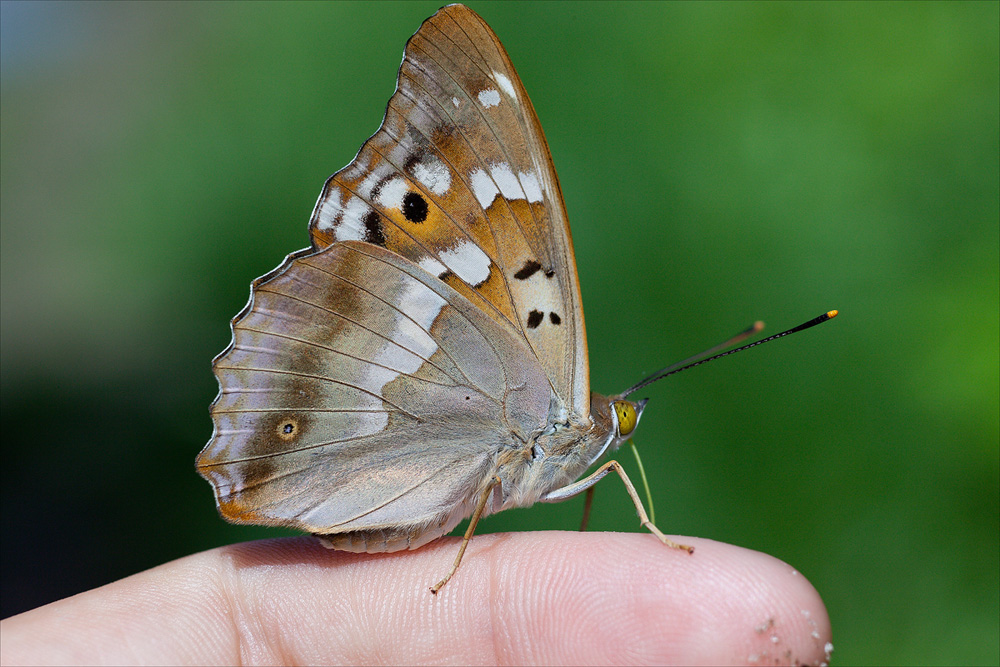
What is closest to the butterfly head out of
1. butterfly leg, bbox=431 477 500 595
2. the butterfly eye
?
the butterfly eye

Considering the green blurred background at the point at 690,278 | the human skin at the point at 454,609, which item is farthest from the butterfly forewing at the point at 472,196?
the green blurred background at the point at 690,278

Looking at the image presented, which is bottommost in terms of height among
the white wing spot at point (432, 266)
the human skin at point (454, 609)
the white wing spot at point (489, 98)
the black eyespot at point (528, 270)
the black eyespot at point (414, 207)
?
the human skin at point (454, 609)

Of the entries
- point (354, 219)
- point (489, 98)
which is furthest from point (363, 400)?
point (489, 98)

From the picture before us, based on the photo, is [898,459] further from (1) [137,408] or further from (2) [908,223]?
(1) [137,408]

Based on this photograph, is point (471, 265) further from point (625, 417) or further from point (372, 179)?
point (625, 417)

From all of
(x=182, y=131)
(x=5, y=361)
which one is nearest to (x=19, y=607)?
(x=5, y=361)

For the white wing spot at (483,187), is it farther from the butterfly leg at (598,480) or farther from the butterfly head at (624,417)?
the butterfly leg at (598,480)

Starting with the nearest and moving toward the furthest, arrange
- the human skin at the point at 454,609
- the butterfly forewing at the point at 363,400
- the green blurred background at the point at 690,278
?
1. the human skin at the point at 454,609
2. the butterfly forewing at the point at 363,400
3. the green blurred background at the point at 690,278

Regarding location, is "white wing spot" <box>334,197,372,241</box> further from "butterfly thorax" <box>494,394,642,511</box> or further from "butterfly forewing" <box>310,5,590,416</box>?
"butterfly thorax" <box>494,394,642,511</box>
